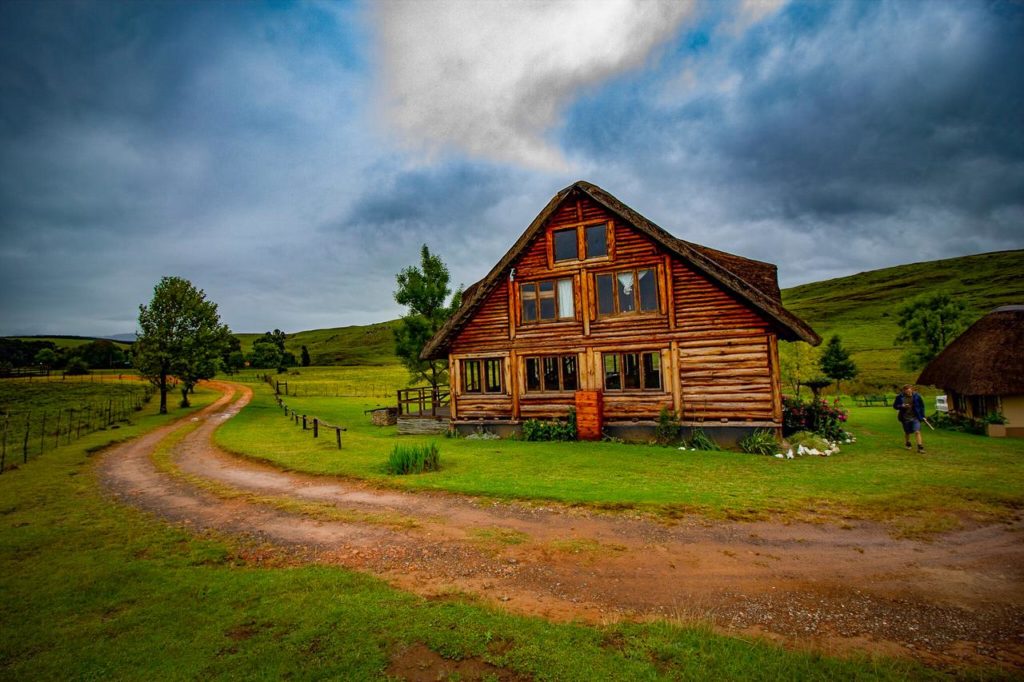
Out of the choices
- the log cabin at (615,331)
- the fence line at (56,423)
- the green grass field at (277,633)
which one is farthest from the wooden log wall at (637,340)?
the fence line at (56,423)

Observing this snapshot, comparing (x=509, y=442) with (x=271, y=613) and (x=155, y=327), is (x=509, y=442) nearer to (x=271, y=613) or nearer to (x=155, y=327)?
(x=271, y=613)

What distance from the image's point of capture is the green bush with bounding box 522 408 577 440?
65.0 ft

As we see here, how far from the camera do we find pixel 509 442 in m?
20.2

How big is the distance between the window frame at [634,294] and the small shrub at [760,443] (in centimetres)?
589

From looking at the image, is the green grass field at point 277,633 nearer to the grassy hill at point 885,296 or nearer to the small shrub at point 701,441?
the small shrub at point 701,441

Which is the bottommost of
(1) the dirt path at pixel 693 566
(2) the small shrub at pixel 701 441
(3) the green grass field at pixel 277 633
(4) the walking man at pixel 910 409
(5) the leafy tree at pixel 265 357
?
(2) the small shrub at pixel 701 441

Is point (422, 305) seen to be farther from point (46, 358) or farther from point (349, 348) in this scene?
point (349, 348)

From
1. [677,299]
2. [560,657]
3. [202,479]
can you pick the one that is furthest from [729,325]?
[202,479]

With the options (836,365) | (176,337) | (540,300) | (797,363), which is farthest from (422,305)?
(836,365)

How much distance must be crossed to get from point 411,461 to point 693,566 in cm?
915

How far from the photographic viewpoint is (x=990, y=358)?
19.9 metres

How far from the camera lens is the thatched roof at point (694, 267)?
1688 cm

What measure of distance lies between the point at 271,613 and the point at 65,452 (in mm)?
22450

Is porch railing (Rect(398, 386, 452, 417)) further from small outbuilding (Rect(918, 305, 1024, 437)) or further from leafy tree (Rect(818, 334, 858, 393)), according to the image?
leafy tree (Rect(818, 334, 858, 393))
